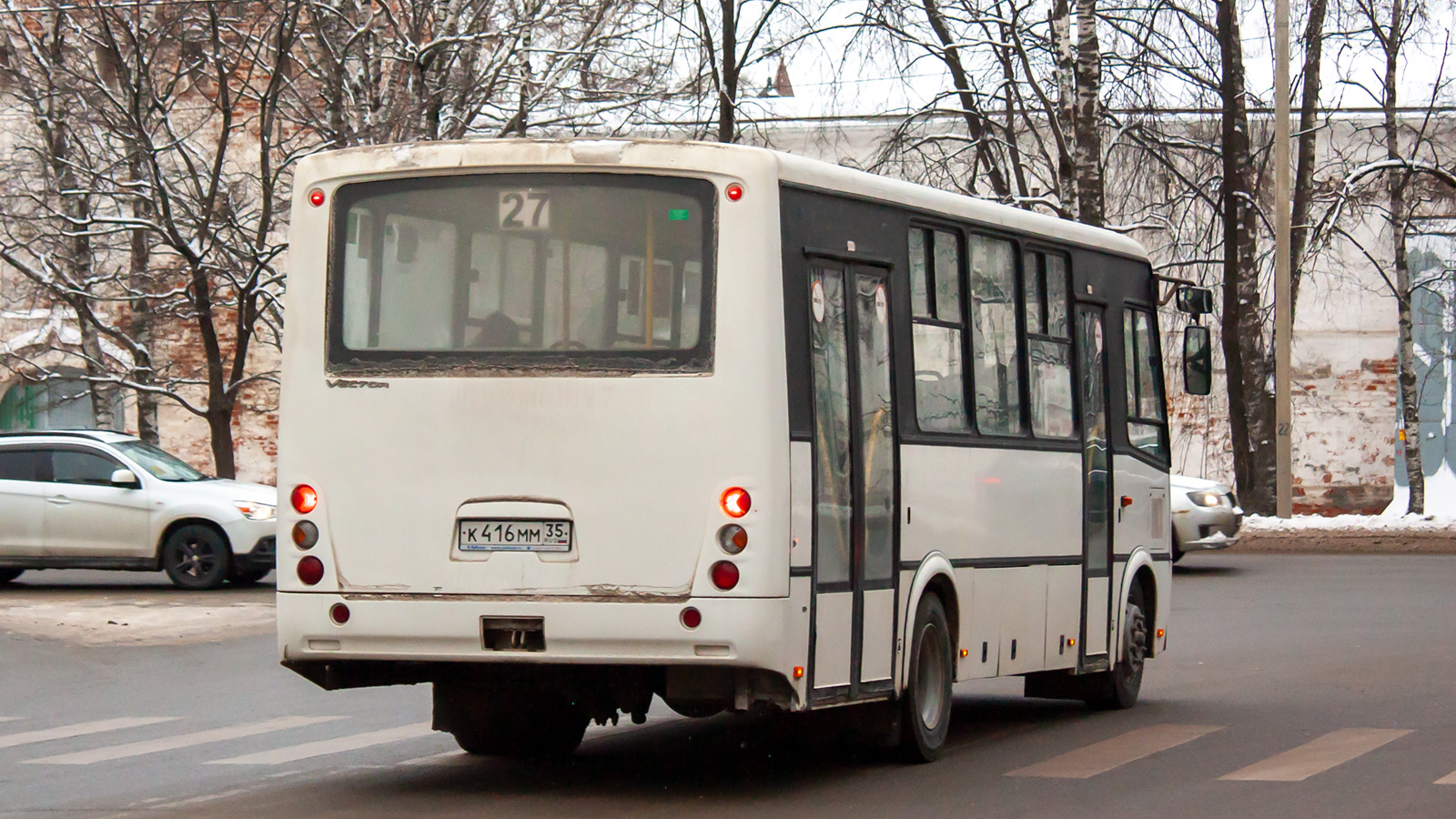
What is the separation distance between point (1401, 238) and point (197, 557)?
20.4 meters

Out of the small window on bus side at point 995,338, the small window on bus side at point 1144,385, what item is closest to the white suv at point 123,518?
the small window on bus side at point 1144,385

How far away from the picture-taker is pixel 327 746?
1048cm

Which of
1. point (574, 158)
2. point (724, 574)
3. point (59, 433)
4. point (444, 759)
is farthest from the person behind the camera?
point (59, 433)

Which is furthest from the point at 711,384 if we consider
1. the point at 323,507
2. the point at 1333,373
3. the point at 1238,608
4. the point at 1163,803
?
the point at 1333,373

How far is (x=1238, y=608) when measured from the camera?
18922mm

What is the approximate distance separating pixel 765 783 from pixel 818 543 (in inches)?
47.8

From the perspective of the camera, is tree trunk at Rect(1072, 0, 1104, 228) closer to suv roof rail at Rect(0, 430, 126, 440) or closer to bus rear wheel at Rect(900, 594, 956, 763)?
suv roof rail at Rect(0, 430, 126, 440)

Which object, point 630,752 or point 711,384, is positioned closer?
point 711,384

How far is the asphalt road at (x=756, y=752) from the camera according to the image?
833 cm

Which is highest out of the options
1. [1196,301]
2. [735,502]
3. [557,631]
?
[1196,301]

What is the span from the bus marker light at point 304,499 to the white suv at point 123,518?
1255cm

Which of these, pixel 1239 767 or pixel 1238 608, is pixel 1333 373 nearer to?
pixel 1238 608

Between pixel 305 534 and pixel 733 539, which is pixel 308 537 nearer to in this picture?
pixel 305 534

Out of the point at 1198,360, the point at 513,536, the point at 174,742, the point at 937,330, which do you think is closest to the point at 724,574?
the point at 513,536
